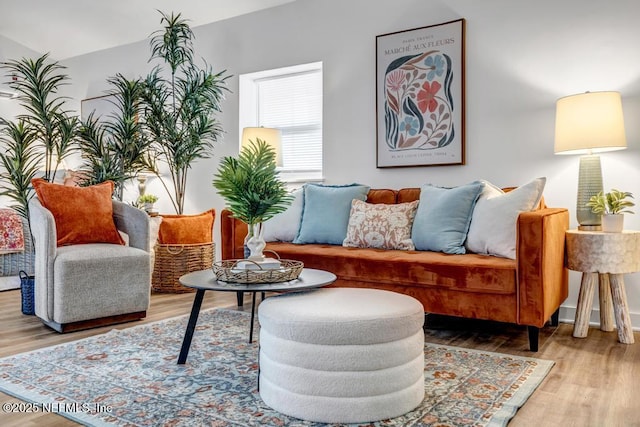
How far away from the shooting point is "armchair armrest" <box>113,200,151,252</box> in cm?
326

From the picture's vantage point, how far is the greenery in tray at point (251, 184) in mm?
2125

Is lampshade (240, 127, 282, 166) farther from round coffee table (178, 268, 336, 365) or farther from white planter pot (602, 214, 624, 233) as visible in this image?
white planter pot (602, 214, 624, 233)

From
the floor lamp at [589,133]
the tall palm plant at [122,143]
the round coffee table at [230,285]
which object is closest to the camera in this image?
the round coffee table at [230,285]

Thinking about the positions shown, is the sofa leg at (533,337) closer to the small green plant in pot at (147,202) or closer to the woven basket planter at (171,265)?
the woven basket planter at (171,265)

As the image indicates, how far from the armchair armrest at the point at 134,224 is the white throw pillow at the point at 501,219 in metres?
2.03

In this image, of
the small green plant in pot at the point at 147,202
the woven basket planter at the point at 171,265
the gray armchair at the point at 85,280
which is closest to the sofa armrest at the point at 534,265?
the gray armchair at the point at 85,280

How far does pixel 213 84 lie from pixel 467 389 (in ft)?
11.4

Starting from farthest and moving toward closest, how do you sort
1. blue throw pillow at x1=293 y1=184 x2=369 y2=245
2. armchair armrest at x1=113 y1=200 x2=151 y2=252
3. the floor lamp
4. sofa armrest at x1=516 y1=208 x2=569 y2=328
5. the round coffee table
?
blue throw pillow at x1=293 y1=184 x2=369 y2=245
armchair armrest at x1=113 y1=200 x2=151 y2=252
the floor lamp
sofa armrest at x1=516 y1=208 x2=569 y2=328
the round coffee table

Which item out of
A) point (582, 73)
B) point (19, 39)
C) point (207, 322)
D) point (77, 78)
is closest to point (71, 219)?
point (207, 322)

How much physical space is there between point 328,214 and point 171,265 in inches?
58.2

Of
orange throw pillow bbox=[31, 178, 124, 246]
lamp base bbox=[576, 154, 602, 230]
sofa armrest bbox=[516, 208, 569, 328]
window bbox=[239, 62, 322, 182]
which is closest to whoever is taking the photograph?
sofa armrest bbox=[516, 208, 569, 328]

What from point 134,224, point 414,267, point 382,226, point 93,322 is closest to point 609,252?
point 414,267

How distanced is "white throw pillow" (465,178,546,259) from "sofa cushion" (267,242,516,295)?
0.28 ft

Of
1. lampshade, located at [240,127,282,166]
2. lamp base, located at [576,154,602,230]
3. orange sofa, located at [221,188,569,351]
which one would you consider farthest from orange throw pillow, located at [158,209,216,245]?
lamp base, located at [576,154,602,230]
